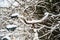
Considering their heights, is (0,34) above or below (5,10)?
below

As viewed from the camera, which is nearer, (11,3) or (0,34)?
(0,34)

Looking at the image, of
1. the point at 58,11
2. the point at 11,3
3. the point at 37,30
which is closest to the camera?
the point at 37,30

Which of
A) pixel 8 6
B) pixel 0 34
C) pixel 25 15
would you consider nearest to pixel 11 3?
pixel 8 6

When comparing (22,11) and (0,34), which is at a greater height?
(22,11)

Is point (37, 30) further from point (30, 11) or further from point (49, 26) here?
point (30, 11)

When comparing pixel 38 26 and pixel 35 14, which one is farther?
pixel 35 14

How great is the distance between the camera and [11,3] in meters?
1.29

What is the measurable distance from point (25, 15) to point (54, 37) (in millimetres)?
272

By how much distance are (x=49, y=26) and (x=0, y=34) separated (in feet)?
1.12

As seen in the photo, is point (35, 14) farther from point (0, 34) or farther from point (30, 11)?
point (0, 34)

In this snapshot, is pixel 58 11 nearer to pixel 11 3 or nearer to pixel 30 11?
pixel 30 11

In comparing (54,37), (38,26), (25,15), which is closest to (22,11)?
(25,15)

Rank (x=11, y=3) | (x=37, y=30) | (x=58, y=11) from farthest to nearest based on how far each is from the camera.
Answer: (x=11, y=3) < (x=58, y=11) < (x=37, y=30)

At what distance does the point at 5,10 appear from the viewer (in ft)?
4.07
